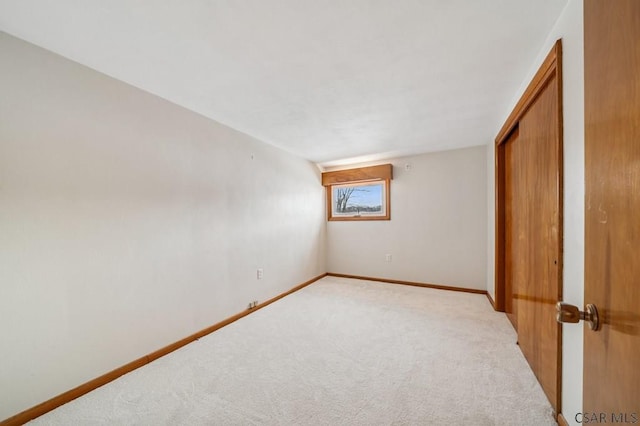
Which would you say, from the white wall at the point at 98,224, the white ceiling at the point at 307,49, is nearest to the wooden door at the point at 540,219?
the white ceiling at the point at 307,49

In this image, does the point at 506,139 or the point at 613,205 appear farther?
the point at 506,139

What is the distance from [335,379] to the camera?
1.65 metres

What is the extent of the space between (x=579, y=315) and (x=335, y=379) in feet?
4.84

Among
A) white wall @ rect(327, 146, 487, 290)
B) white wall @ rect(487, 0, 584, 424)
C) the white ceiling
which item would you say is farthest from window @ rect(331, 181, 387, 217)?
white wall @ rect(487, 0, 584, 424)

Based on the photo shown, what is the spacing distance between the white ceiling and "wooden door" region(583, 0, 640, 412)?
2.43 ft

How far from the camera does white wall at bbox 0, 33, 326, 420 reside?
1.33 metres

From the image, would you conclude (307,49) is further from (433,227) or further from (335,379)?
(433,227)

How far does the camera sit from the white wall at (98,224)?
1.33 meters

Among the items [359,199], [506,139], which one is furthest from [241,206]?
[506,139]

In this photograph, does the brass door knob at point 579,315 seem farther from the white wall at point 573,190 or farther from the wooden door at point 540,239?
the wooden door at point 540,239

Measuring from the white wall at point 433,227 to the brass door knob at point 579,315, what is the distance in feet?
10.1

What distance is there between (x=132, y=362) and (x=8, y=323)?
2.54ft

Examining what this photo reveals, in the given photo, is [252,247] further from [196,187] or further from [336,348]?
[336,348]

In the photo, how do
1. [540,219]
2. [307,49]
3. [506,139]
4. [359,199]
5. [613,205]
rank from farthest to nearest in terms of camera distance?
1. [359,199]
2. [506,139]
3. [540,219]
4. [307,49]
5. [613,205]
